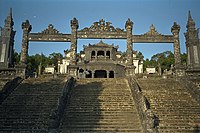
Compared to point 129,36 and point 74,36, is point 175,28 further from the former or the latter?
point 74,36

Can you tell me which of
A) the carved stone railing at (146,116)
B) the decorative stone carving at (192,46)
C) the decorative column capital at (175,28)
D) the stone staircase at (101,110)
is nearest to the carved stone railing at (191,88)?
the carved stone railing at (146,116)

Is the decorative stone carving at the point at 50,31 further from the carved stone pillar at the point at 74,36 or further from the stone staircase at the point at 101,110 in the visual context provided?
the stone staircase at the point at 101,110

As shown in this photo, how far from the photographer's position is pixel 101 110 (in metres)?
13.1

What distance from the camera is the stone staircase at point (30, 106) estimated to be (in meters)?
11.3

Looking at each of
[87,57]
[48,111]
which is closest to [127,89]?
[48,111]

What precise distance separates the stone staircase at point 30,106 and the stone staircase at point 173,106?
5.96 metres

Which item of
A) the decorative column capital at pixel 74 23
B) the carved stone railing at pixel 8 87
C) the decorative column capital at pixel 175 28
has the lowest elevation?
the carved stone railing at pixel 8 87

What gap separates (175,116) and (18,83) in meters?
11.6

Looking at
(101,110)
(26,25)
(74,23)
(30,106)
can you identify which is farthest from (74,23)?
(101,110)

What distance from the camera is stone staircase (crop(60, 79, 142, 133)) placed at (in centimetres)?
1130

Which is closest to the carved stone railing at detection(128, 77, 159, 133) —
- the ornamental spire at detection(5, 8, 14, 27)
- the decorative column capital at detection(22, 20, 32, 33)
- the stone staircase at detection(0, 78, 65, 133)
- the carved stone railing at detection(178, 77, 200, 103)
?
the carved stone railing at detection(178, 77, 200, 103)

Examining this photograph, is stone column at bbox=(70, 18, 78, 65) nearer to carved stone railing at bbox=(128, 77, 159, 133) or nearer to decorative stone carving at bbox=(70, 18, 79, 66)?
decorative stone carving at bbox=(70, 18, 79, 66)

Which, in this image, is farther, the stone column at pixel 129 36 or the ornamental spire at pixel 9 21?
the ornamental spire at pixel 9 21

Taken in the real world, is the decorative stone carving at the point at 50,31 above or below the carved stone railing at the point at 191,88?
above
